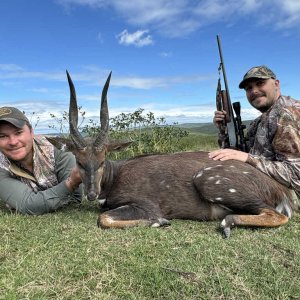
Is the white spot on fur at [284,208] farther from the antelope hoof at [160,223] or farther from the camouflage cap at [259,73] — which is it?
Result: the camouflage cap at [259,73]

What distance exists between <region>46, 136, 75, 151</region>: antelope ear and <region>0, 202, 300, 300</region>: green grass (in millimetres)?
1394

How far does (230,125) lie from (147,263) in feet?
14.8

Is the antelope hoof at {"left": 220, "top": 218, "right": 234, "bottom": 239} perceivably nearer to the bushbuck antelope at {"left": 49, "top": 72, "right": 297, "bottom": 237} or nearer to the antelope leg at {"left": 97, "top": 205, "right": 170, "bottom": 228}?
the bushbuck antelope at {"left": 49, "top": 72, "right": 297, "bottom": 237}

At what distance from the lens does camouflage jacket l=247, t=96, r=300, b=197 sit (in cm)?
629

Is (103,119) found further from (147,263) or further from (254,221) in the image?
(147,263)

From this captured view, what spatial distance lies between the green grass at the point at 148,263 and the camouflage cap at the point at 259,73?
292cm

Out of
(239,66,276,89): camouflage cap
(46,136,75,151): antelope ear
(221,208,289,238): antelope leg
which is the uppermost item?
(239,66,276,89): camouflage cap

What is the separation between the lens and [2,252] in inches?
182

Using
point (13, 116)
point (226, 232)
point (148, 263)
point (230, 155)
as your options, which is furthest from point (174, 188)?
point (13, 116)

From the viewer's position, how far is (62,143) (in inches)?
257

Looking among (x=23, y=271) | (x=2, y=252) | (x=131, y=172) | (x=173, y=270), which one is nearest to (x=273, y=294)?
(x=173, y=270)

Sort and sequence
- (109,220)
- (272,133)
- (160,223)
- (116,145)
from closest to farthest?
(109,220), (160,223), (116,145), (272,133)

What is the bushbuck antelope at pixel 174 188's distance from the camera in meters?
5.76

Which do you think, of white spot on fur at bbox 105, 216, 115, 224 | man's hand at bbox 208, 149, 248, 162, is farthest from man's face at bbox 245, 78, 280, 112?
white spot on fur at bbox 105, 216, 115, 224
